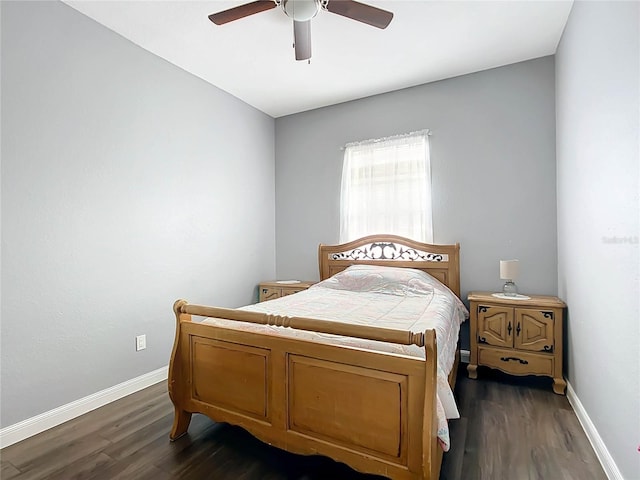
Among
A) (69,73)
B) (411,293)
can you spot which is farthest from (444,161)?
(69,73)

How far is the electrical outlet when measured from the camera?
2769 mm

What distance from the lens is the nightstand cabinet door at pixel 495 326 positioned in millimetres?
2785

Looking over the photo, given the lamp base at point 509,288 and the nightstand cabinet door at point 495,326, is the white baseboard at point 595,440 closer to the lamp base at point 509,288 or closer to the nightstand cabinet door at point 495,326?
the nightstand cabinet door at point 495,326

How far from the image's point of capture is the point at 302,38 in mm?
2291

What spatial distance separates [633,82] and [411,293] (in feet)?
6.72

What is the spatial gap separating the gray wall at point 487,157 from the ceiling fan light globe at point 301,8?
187 centimetres

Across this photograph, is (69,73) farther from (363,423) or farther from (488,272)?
(488,272)

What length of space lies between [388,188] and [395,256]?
2.55ft

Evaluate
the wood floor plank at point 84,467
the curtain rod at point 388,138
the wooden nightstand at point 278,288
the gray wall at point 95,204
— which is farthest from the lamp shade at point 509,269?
the wood floor plank at point 84,467

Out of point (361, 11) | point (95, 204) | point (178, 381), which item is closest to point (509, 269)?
point (361, 11)

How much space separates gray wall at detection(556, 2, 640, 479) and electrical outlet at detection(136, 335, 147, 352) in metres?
3.20

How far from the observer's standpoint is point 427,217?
3.50 meters

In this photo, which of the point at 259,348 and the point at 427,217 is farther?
the point at 427,217

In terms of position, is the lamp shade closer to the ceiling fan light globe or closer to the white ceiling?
the white ceiling
